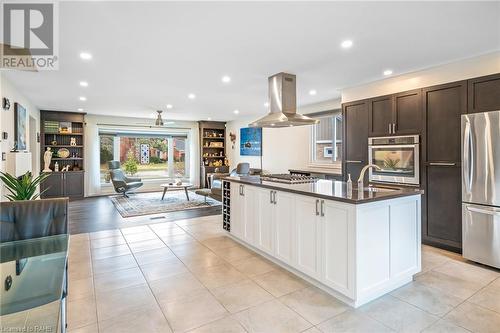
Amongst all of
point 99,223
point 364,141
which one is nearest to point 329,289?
point 364,141

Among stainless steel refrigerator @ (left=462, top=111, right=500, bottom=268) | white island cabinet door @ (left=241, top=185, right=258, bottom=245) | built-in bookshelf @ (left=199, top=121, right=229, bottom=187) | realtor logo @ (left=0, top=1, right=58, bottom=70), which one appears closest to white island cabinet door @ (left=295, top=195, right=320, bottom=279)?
white island cabinet door @ (left=241, top=185, right=258, bottom=245)

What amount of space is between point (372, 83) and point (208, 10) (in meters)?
3.17

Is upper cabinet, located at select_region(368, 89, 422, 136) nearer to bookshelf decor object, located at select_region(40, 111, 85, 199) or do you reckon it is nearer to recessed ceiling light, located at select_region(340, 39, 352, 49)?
recessed ceiling light, located at select_region(340, 39, 352, 49)

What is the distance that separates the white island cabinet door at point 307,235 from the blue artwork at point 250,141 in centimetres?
551

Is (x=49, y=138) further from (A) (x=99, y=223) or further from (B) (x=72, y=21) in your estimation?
(B) (x=72, y=21)

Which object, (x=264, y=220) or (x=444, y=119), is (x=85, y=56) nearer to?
(x=264, y=220)

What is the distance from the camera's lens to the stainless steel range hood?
3889 mm

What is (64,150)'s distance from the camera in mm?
7812

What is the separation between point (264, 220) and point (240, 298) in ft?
3.47

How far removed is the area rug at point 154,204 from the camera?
596cm

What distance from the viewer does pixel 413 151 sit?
3855 mm

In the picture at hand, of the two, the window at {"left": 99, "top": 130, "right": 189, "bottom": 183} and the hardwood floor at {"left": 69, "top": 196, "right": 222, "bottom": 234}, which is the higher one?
the window at {"left": 99, "top": 130, "right": 189, "bottom": 183}

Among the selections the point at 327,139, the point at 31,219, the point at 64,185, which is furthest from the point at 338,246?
the point at 64,185

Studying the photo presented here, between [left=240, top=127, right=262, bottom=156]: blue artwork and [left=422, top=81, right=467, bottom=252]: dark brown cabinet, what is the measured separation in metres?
4.96
